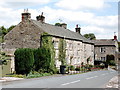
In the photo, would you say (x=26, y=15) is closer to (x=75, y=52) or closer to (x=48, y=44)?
(x=48, y=44)

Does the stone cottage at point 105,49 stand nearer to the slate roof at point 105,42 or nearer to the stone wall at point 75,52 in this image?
the slate roof at point 105,42

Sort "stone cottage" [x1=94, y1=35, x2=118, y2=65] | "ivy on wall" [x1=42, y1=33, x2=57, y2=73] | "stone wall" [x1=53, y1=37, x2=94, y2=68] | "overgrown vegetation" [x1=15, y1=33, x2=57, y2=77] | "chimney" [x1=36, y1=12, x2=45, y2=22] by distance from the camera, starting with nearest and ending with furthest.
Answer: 1. "overgrown vegetation" [x1=15, y1=33, x2=57, y2=77]
2. "ivy on wall" [x1=42, y1=33, x2=57, y2=73]
3. "stone wall" [x1=53, y1=37, x2=94, y2=68]
4. "chimney" [x1=36, y1=12, x2=45, y2=22]
5. "stone cottage" [x1=94, y1=35, x2=118, y2=65]

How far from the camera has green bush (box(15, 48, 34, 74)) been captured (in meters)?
31.6

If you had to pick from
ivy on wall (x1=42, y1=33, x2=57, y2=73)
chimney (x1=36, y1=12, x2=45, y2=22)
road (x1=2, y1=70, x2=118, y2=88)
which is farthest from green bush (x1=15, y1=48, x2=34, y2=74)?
chimney (x1=36, y1=12, x2=45, y2=22)

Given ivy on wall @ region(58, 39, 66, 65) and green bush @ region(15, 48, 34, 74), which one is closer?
green bush @ region(15, 48, 34, 74)

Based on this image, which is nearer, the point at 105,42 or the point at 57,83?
the point at 57,83

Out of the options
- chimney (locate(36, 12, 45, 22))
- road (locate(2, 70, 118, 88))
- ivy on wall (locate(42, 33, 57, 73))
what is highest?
chimney (locate(36, 12, 45, 22))

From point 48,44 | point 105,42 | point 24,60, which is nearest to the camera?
point 24,60

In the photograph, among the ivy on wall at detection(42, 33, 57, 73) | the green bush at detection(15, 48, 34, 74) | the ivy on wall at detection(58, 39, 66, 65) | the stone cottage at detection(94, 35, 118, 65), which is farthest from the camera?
the stone cottage at detection(94, 35, 118, 65)

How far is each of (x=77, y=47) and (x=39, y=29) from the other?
13581mm

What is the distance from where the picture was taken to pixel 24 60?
104 feet

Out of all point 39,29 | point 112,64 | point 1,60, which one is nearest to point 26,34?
point 39,29

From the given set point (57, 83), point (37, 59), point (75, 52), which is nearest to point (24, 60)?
point (37, 59)

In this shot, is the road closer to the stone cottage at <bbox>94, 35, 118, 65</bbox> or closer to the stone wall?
the stone wall
